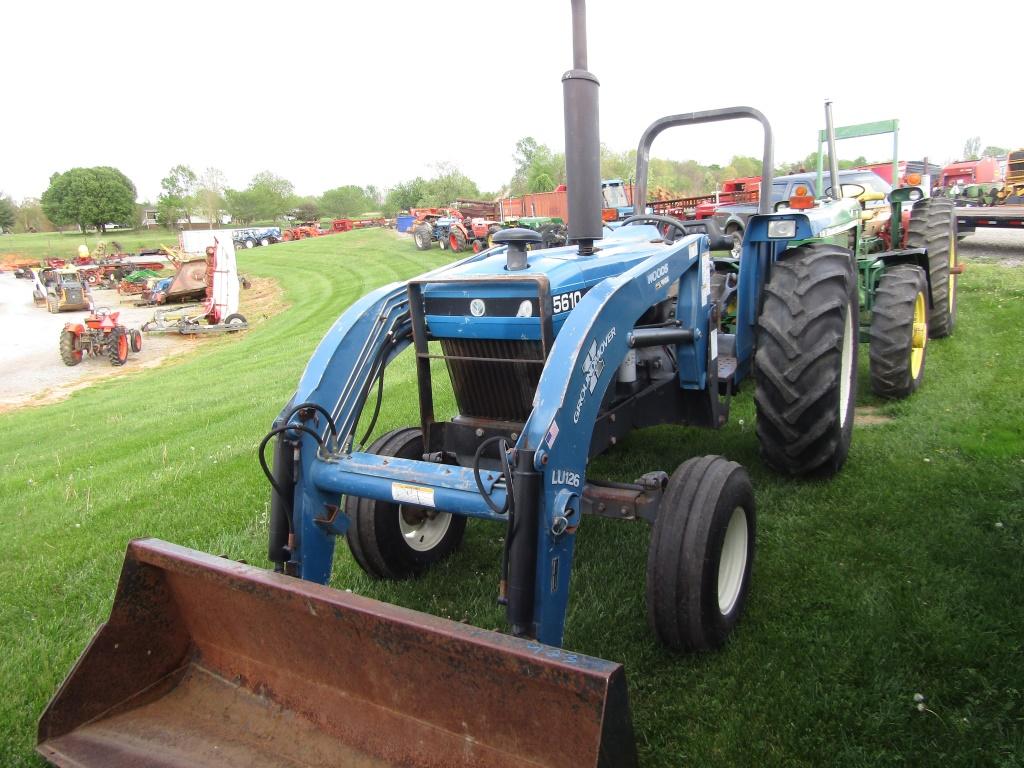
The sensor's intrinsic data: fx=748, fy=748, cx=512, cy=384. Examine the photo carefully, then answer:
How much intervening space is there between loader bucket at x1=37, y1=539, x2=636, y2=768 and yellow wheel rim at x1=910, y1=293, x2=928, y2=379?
15.9 ft

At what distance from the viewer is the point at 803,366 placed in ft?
12.5

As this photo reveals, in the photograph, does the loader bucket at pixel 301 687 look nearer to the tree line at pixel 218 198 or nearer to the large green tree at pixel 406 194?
the tree line at pixel 218 198

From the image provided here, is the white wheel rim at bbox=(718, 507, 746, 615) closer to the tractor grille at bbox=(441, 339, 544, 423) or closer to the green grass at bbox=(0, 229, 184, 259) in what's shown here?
the tractor grille at bbox=(441, 339, 544, 423)

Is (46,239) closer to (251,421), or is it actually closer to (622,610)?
(251,421)

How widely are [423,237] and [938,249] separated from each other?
1020 inches

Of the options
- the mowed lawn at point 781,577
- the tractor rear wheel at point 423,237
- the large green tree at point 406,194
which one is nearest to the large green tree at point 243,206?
the large green tree at point 406,194

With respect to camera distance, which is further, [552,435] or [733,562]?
[733,562]

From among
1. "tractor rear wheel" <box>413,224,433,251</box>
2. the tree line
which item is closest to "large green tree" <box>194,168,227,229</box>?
the tree line

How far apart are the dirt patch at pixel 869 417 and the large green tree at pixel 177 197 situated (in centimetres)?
8778

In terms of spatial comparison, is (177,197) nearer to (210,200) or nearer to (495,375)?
(210,200)

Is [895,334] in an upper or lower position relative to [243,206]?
lower

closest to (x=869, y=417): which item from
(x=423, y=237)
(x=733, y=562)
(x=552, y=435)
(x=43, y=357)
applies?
(x=733, y=562)

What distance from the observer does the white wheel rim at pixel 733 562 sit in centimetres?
305

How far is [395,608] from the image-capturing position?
230 centimetres
